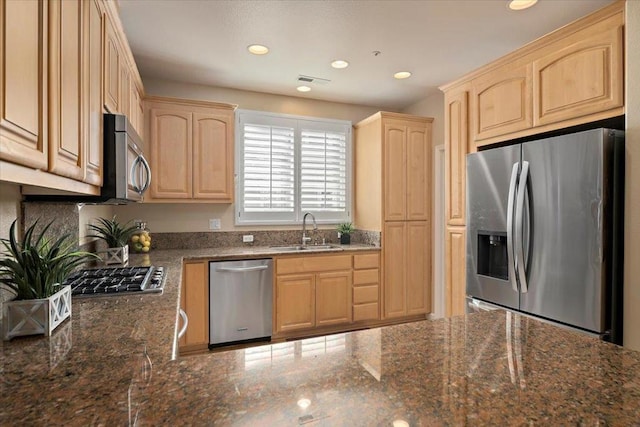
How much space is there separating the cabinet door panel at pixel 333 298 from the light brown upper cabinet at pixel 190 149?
1291mm

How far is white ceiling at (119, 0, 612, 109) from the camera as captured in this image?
235cm

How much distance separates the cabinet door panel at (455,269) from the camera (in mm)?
2830

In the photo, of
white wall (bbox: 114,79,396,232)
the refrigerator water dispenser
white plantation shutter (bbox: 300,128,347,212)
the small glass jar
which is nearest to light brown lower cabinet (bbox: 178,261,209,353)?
the small glass jar

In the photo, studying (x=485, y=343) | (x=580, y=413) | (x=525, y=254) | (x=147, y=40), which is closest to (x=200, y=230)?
(x=147, y=40)

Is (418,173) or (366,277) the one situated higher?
(418,173)

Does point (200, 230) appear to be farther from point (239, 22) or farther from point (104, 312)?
point (104, 312)

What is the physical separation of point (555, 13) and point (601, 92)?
2.80ft

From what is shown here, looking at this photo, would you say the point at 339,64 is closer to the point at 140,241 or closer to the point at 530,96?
the point at 530,96

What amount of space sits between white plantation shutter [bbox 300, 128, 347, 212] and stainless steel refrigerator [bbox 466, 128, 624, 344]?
6.86 feet

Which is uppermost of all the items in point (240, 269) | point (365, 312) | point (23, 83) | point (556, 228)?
point (23, 83)

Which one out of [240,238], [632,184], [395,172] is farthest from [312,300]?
[632,184]

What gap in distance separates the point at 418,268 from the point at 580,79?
8.29 ft

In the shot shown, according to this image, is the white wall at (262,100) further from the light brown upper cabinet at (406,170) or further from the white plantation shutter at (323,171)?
the light brown upper cabinet at (406,170)

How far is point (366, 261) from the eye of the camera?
3857mm
